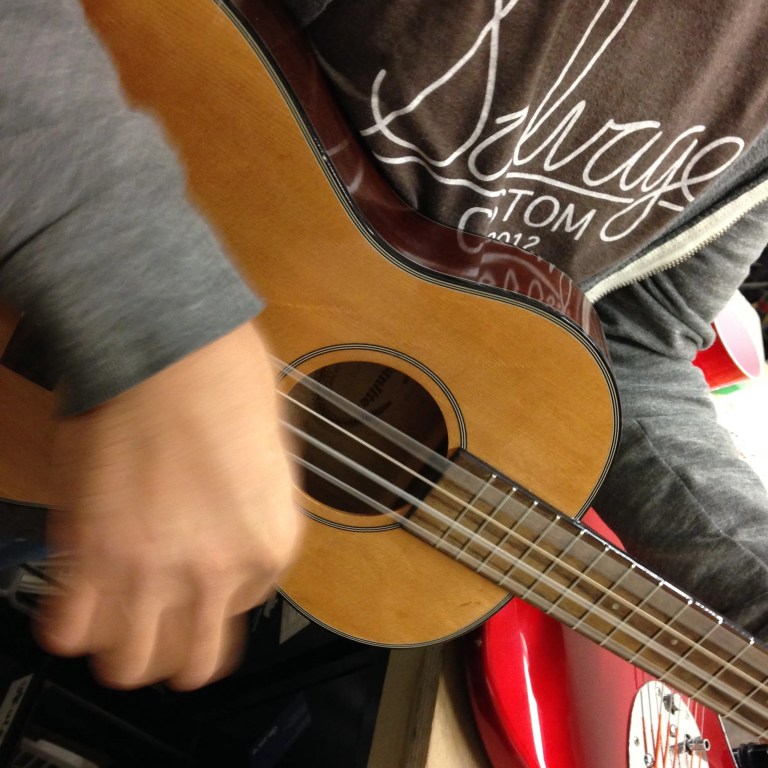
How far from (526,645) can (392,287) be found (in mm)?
439

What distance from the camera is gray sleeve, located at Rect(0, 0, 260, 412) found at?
0.91 ft

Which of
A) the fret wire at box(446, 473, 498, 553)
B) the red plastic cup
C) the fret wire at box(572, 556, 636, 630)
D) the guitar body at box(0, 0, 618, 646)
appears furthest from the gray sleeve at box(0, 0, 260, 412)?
the red plastic cup

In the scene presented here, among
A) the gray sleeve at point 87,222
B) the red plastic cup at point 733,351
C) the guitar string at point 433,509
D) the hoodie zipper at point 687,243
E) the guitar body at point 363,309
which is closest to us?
the gray sleeve at point 87,222

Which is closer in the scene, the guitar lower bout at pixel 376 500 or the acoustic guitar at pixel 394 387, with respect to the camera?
the acoustic guitar at pixel 394 387

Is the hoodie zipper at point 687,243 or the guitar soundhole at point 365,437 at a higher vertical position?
the hoodie zipper at point 687,243

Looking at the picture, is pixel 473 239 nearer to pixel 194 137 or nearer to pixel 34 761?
pixel 194 137

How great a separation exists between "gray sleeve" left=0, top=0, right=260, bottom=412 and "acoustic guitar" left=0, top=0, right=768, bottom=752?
0.44ft

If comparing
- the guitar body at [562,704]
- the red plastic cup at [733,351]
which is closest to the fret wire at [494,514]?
the guitar body at [562,704]

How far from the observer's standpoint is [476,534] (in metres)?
0.63

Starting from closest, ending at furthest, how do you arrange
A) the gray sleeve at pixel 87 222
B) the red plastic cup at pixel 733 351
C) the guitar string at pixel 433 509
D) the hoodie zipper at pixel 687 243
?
the gray sleeve at pixel 87 222
the guitar string at pixel 433 509
the hoodie zipper at pixel 687 243
the red plastic cup at pixel 733 351

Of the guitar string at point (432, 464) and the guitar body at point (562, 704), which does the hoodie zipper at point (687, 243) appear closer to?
the guitar string at point (432, 464)


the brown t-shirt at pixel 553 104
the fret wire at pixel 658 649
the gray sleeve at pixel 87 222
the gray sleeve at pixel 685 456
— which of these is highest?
the brown t-shirt at pixel 553 104

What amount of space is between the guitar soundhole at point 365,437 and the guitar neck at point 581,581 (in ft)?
0.13

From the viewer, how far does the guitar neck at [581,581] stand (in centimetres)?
61
